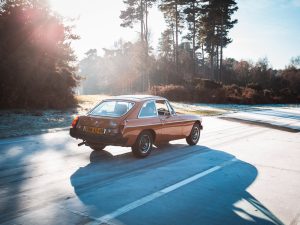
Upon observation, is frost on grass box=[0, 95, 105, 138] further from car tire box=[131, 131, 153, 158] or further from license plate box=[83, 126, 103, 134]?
car tire box=[131, 131, 153, 158]

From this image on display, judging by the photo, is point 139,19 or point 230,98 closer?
point 230,98

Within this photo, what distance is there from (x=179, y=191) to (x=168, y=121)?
12.3ft

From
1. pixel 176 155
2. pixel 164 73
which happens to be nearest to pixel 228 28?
pixel 164 73

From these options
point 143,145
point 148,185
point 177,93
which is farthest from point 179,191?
point 177,93

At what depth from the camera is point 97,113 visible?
348 inches

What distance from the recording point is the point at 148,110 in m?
9.12

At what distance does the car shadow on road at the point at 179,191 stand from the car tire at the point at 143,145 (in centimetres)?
21

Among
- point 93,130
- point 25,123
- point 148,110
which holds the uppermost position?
point 148,110

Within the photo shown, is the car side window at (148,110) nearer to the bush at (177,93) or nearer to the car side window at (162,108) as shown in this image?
the car side window at (162,108)

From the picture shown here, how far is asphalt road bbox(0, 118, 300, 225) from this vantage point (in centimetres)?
489

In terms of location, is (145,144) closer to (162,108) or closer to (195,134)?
(162,108)

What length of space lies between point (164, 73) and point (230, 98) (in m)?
23.1

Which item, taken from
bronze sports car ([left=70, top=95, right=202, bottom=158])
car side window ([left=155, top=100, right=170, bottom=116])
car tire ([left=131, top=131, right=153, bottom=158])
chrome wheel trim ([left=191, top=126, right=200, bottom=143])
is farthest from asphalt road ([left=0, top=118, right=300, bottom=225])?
car side window ([left=155, top=100, right=170, bottom=116])

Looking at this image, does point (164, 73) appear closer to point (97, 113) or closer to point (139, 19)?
point (139, 19)
